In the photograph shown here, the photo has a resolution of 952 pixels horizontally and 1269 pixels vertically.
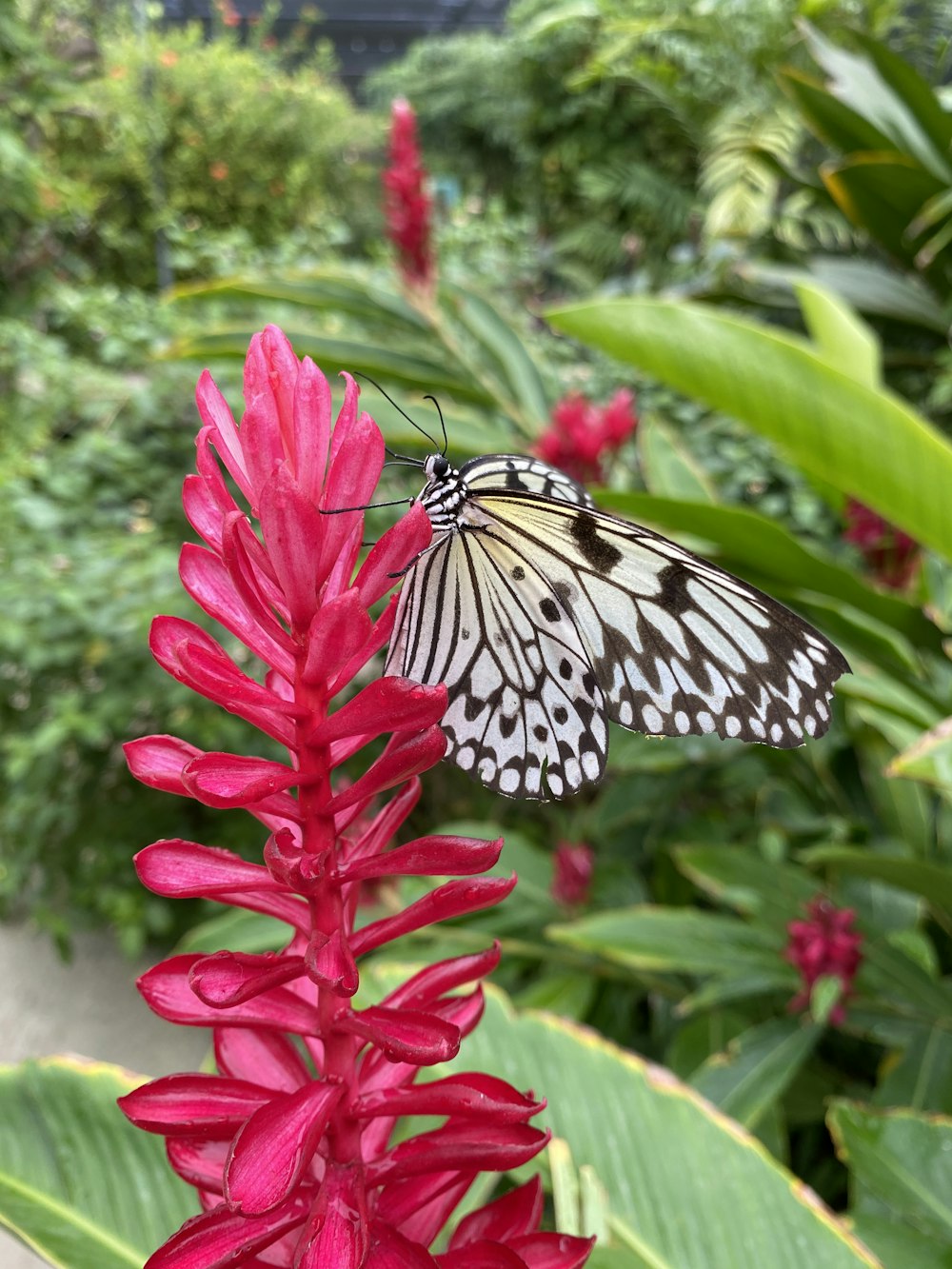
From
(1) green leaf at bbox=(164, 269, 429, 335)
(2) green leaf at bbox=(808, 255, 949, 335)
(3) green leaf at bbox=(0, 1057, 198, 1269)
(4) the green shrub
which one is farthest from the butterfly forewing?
(4) the green shrub

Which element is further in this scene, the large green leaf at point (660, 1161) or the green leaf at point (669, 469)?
the green leaf at point (669, 469)

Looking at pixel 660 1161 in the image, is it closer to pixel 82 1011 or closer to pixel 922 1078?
pixel 922 1078

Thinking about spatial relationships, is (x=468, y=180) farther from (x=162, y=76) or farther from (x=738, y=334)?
(x=738, y=334)

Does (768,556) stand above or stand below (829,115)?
below

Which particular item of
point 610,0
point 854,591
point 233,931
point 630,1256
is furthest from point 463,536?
point 610,0

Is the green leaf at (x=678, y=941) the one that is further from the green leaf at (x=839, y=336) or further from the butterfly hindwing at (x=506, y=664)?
the green leaf at (x=839, y=336)

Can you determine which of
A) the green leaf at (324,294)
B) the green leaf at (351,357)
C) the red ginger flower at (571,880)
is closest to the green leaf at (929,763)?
the red ginger flower at (571,880)

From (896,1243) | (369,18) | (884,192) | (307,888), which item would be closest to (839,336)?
(884,192)
